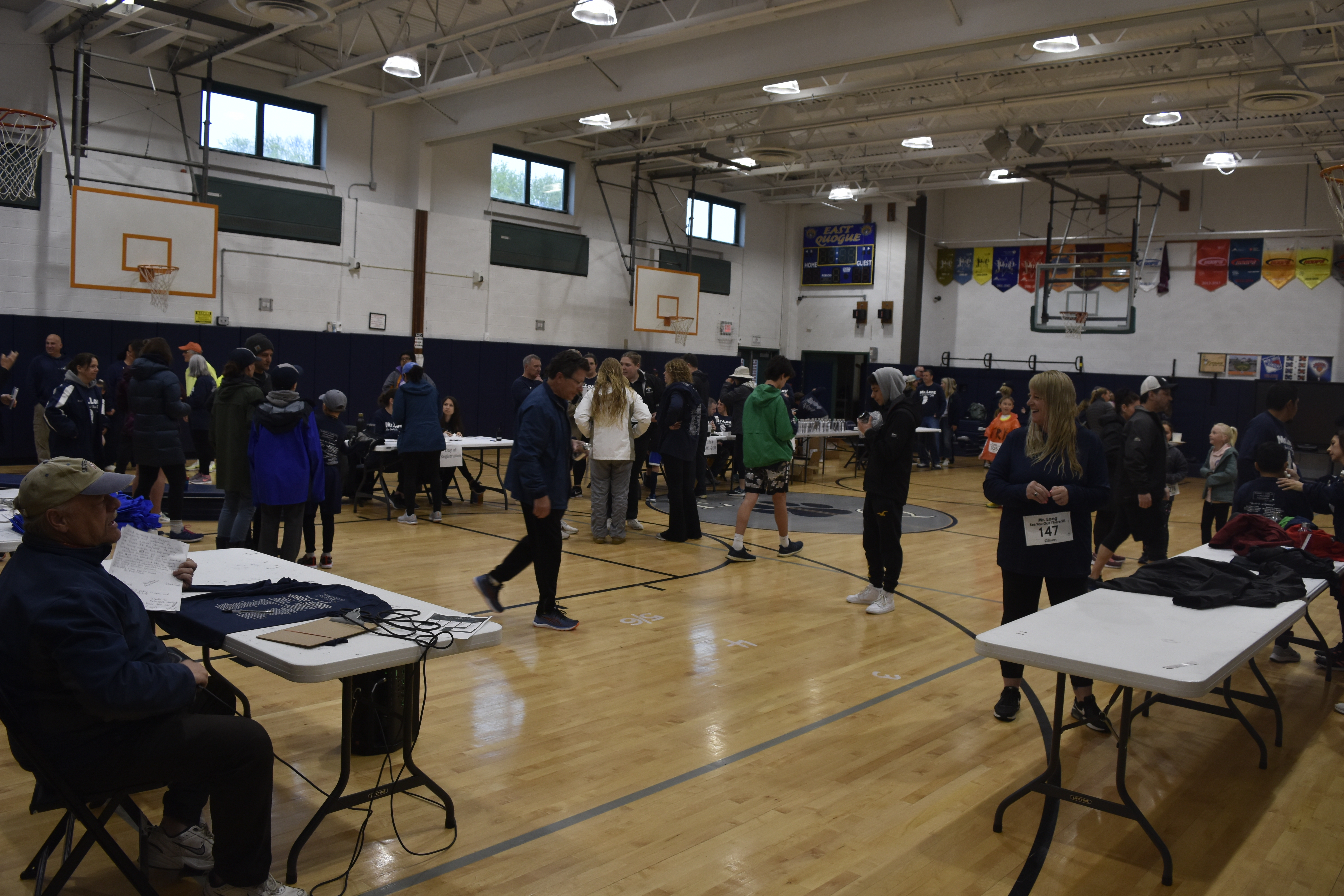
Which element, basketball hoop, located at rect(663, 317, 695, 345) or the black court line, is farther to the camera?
basketball hoop, located at rect(663, 317, 695, 345)

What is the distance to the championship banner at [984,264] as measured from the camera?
60.3ft

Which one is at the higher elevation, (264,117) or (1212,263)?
(264,117)

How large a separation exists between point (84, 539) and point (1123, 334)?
17588 mm

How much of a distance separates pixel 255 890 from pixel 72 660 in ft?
2.49

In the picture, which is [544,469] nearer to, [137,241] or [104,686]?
[104,686]

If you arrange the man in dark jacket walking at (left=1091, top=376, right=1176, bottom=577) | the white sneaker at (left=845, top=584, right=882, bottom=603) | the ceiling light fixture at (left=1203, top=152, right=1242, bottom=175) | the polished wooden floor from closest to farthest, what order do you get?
the polished wooden floor, the white sneaker at (left=845, top=584, right=882, bottom=603), the man in dark jacket walking at (left=1091, top=376, right=1176, bottom=577), the ceiling light fixture at (left=1203, top=152, right=1242, bottom=175)

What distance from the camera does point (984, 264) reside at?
18484mm

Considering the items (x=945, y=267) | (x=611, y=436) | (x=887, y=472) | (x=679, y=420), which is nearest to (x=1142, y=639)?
(x=887, y=472)

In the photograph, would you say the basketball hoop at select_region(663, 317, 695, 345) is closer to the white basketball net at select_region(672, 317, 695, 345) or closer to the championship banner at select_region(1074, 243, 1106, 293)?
the white basketball net at select_region(672, 317, 695, 345)

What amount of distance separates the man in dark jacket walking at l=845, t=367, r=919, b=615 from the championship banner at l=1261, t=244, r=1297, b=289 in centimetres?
1302

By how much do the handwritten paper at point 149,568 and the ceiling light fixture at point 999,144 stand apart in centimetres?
1202

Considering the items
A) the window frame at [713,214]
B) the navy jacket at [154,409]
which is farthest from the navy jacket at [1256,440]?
the window frame at [713,214]

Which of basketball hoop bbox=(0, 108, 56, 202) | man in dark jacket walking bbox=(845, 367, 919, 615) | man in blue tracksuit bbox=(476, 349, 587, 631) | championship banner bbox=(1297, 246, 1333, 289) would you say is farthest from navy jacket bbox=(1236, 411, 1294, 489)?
championship banner bbox=(1297, 246, 1333, 289)

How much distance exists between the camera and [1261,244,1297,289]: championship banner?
15.5 metres
